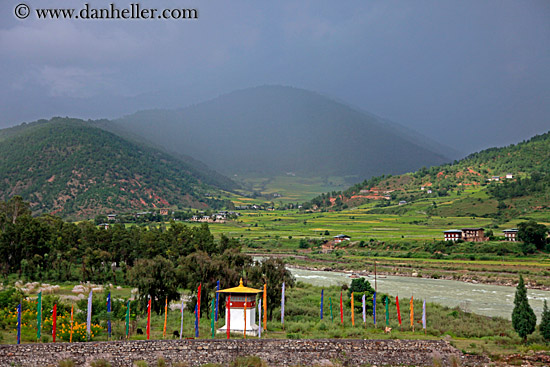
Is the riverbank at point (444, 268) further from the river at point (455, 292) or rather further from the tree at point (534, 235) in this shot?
the tree at point (534, 235)

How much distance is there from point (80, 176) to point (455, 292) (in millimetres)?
117774

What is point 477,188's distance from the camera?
427 ft

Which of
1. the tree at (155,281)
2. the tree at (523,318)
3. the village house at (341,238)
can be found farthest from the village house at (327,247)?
the tree at (523,318)

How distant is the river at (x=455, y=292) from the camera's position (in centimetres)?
3984

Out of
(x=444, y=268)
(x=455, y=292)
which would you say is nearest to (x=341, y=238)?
(x=444, y=268)

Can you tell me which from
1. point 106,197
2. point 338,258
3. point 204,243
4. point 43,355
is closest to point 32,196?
point 106,197

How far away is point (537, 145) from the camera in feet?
483

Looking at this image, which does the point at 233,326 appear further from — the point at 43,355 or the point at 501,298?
the point at 501,298

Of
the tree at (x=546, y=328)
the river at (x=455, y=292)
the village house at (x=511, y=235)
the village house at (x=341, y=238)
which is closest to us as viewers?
the tree at (x=546, y=328)

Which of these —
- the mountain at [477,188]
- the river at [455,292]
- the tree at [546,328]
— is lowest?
the river at [455,292]

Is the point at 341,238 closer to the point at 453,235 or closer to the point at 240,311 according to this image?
the point at 453,235

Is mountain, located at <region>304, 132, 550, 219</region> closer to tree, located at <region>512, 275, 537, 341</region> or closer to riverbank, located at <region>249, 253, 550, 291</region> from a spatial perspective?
riverbank, located at <region>249, 253, 550, 291</region>

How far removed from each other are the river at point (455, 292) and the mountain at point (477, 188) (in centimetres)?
4755

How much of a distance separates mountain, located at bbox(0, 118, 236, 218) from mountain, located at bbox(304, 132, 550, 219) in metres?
48.9
